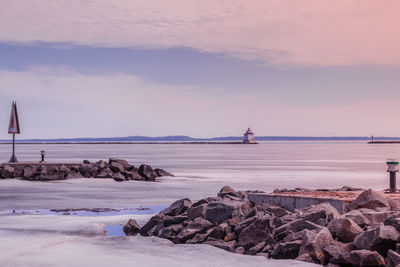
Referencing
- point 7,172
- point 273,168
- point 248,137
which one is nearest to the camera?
point 7,172

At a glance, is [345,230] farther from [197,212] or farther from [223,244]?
[197,212]

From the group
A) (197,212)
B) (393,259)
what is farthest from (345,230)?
(197,212)

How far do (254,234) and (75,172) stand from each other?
19.9 m

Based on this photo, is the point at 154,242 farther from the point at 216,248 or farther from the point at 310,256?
the point at 310,256

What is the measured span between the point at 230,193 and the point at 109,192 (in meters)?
7.32

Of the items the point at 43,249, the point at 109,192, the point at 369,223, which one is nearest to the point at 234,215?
the point at 369,223

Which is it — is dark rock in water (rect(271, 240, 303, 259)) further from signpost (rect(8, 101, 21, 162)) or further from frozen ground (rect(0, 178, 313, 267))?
signpost (rect(8, 101, 21, 162))

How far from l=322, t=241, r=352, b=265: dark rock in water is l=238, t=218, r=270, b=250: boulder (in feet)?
5.13

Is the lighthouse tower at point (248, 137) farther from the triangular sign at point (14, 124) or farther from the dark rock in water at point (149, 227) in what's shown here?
the dark rock in water at point (149, 227)

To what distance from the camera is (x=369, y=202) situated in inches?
449

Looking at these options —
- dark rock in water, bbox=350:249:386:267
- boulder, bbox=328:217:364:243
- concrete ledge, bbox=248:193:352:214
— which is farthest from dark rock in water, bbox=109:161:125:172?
dark rock in water, bbox=350:249:386:267

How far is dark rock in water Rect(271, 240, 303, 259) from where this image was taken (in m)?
9.36

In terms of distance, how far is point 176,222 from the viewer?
12.4m

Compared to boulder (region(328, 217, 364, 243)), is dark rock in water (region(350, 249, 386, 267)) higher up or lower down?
lower down
